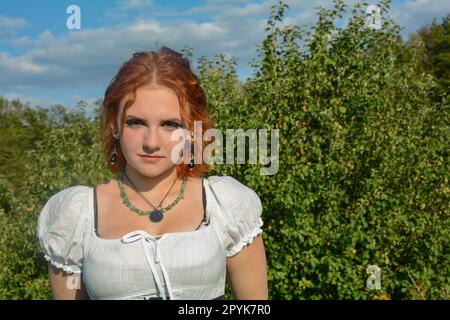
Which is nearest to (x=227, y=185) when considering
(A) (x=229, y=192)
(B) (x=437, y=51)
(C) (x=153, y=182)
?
(A) (x=229, y=192)

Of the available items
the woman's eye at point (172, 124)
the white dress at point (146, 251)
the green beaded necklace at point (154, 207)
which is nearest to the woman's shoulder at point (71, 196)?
the white dress at point (146, 251)

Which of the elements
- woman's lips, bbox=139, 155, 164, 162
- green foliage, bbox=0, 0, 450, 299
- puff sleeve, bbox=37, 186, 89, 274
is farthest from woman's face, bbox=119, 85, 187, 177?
green foliage, bbox=0, 0, 450, 299

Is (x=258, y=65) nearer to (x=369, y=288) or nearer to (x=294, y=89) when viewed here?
(x=294, y=89)

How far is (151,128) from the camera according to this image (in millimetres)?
1693

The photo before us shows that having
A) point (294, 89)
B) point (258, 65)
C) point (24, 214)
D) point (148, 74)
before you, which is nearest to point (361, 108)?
point (294, 89)

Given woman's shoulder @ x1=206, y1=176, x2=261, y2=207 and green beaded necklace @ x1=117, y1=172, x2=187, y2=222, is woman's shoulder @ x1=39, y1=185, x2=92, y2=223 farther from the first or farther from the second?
woman's shoulder @ x1=206, y1=176, x2=261, y2=207

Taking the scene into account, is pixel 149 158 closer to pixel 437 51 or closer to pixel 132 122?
pixel 132 122

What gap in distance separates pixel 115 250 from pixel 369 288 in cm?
391

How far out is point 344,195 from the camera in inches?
214

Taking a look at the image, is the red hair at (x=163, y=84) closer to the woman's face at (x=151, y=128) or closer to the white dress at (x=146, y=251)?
the woman's face at (x=151, y=128)

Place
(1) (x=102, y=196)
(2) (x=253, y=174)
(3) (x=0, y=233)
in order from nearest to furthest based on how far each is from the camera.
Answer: (1) (x=102, y=196)
(2) (x=253, y=174)
(3) (x=0, y=233)

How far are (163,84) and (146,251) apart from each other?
480 millimetres

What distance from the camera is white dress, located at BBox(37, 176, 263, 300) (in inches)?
65.6

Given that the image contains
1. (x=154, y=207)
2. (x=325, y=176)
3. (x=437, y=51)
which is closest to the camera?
(x=154, y=207)
